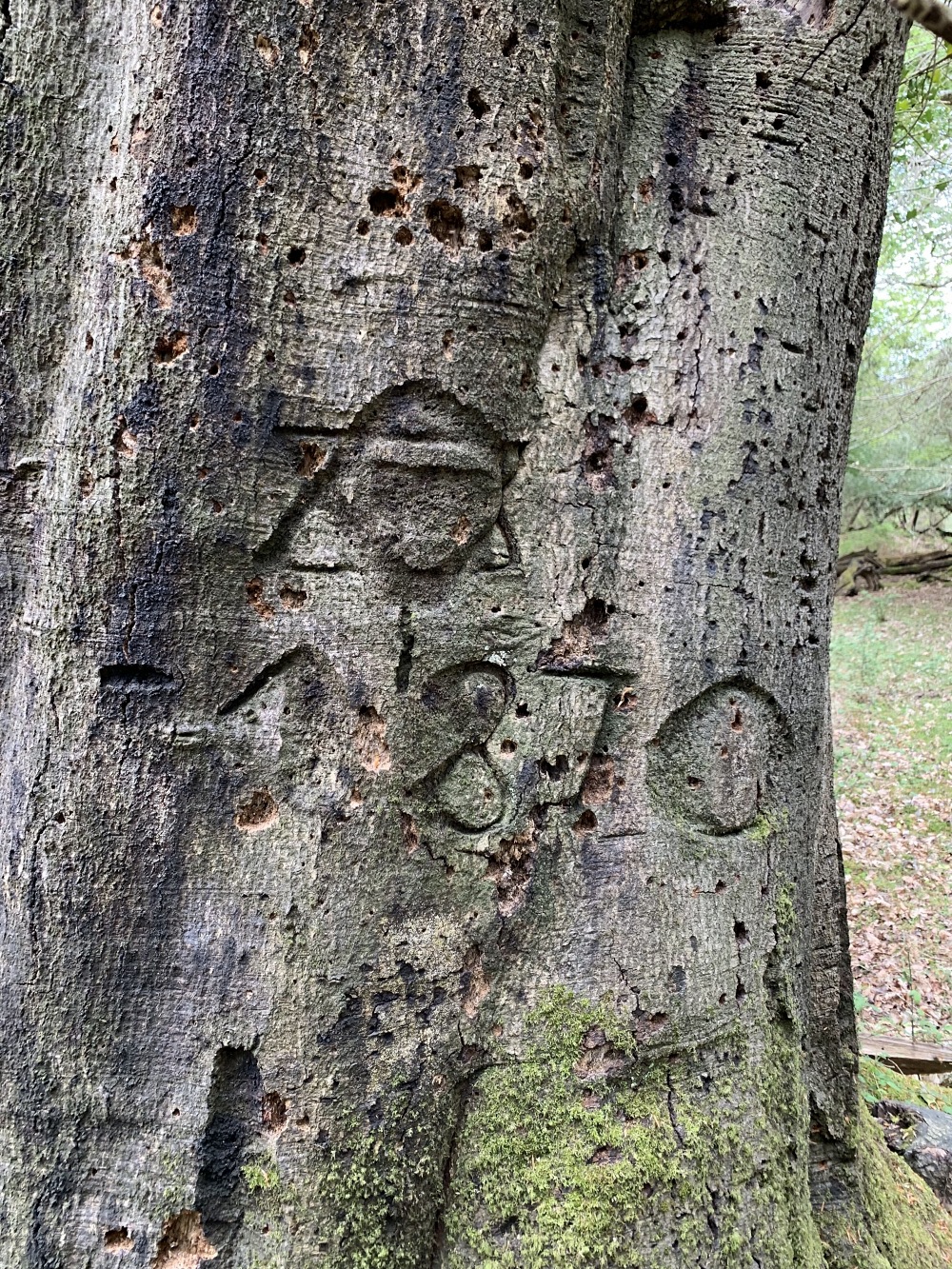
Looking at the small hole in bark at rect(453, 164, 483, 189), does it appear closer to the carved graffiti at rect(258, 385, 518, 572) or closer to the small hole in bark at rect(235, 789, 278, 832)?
the carved graffiti at rect(258, 385, 518, 572)

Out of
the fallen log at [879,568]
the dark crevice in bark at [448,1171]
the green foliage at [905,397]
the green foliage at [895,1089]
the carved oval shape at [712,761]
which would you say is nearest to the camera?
the dark crevice in bark at [448,1171]

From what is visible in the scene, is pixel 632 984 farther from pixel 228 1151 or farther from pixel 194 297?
pixel 194 297

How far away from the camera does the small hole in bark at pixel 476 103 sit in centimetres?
170

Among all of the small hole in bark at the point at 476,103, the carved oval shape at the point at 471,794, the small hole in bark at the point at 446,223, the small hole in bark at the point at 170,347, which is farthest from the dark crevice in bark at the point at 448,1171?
the small hole in bark at the point at 476,103

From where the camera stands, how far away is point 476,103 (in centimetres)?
170

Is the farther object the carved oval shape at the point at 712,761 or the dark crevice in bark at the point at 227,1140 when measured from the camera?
the carved oval shape at the point at 712,761

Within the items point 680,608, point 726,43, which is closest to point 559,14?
point 726,43

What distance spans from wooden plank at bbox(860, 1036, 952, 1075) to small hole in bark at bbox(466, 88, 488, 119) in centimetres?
384

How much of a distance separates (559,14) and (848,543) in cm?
1972

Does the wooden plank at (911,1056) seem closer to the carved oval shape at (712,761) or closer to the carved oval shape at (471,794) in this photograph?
the carved oval shape at (712,761)

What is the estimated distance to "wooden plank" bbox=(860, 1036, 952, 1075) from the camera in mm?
3754

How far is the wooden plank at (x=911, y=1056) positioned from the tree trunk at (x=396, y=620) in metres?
2.12

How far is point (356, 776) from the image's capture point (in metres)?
1.78

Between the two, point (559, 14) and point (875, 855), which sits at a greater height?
point (559, 14)
